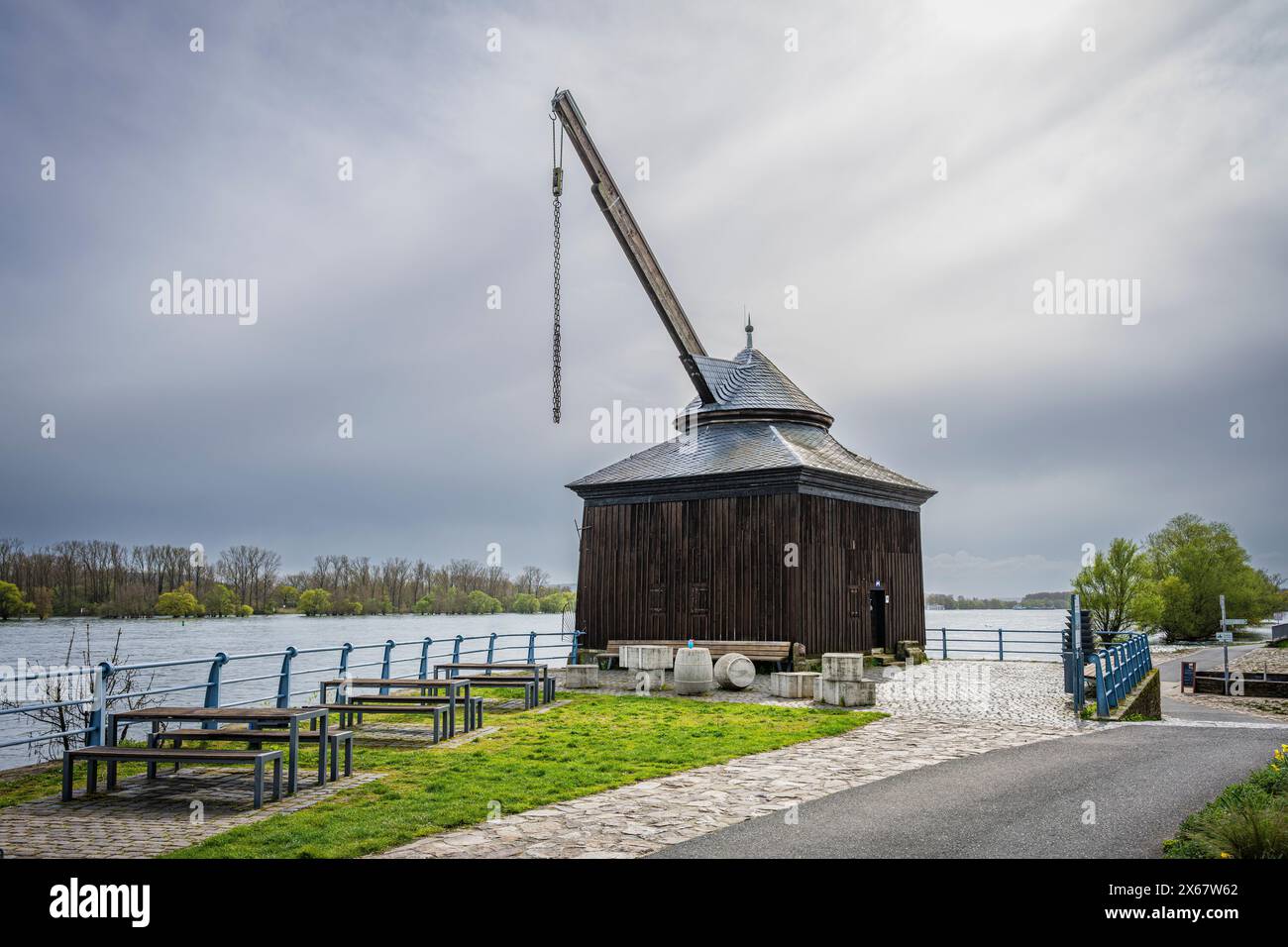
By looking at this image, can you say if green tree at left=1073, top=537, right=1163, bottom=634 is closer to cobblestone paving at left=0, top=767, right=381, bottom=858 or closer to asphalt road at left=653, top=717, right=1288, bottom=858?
asphalt road at left=653, top=717, right=1288, bottom=858

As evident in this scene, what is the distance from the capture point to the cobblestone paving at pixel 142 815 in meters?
6.97

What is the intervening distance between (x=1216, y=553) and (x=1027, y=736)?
66.1 m

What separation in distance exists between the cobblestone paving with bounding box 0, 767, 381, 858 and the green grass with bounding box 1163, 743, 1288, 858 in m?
7.28

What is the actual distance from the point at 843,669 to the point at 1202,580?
2460 inches

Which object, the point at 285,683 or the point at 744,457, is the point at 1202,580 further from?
the point at 285,683

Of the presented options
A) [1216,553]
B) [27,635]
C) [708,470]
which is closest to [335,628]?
[27,635]

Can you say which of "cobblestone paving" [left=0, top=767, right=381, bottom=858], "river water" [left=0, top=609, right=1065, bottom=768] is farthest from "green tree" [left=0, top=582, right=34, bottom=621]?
"cobblestone paving" [left=0, top=767, right=381, bottom=858]

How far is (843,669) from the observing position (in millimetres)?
16922

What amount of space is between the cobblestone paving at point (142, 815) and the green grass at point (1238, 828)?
7279mm

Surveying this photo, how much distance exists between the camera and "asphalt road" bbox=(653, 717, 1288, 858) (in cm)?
682

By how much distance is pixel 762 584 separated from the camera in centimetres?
2320

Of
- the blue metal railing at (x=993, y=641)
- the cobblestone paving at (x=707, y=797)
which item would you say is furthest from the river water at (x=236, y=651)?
the cobblestone paving at (x=707, y=797)

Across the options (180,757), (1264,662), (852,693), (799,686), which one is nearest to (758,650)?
(799,686)

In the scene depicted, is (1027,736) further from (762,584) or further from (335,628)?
(335,628)
